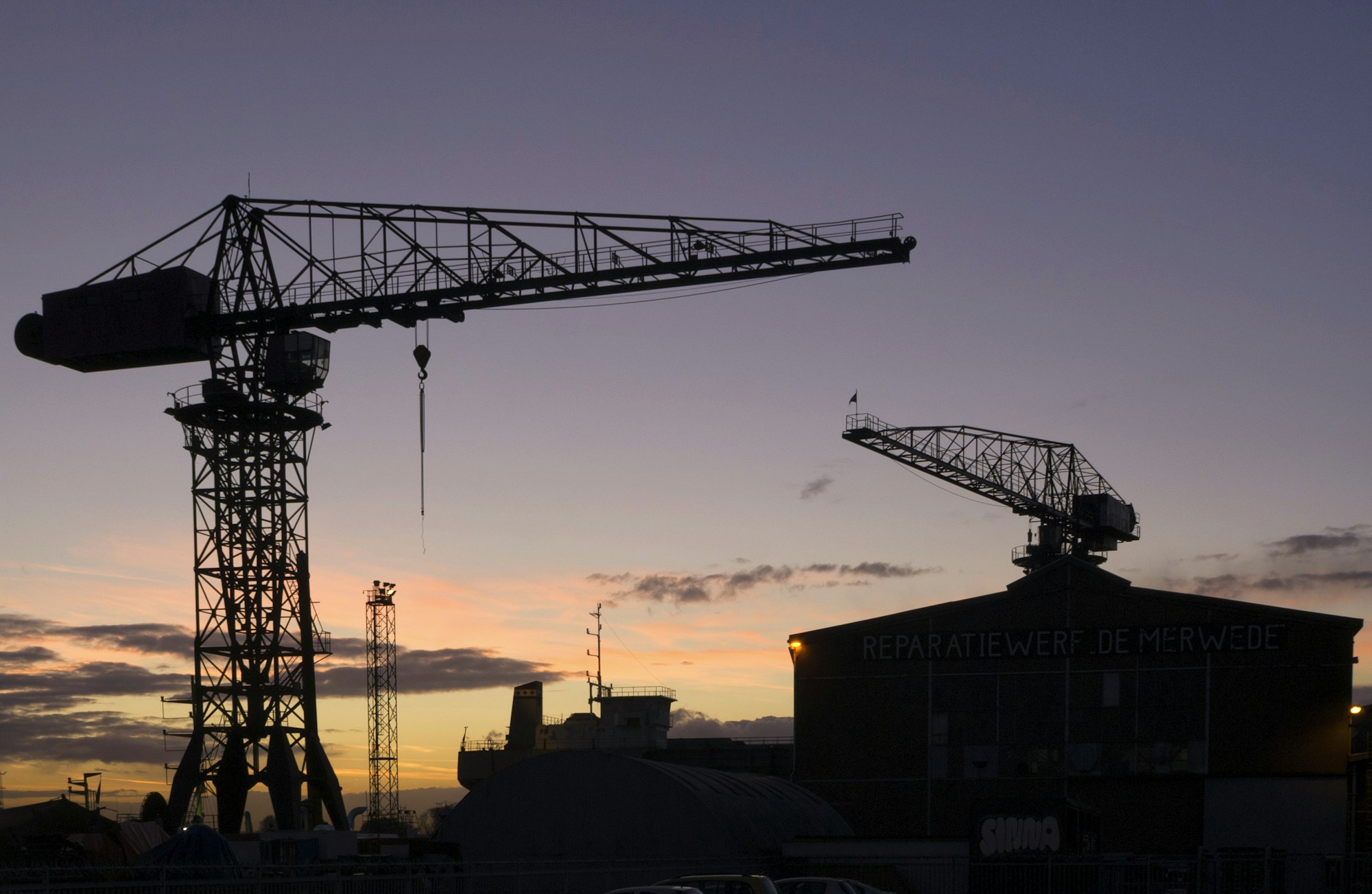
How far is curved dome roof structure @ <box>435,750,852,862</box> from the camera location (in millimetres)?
45125

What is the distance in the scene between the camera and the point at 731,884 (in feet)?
97.7

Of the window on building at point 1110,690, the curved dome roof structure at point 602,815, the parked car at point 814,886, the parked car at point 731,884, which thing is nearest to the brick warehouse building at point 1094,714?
the window on building at point 1110,690

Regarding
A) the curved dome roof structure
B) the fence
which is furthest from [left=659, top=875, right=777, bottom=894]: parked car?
the curved dome roof structure

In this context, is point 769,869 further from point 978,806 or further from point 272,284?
point 272,284

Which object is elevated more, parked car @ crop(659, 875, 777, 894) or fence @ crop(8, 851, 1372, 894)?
parked car @ crop(659, 875, 777, 894)

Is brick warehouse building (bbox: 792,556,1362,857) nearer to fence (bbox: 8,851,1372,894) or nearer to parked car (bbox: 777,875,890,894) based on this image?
fence (bbox: 8,851,1372,894)

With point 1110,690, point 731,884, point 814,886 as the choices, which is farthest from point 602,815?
point 1110,690

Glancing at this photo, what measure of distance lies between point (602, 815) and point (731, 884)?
17.4 metres

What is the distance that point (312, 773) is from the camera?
6328cm

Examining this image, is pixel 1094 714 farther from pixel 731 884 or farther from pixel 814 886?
pixel 731 884

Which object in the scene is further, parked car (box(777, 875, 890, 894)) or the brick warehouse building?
the brick warehouse building

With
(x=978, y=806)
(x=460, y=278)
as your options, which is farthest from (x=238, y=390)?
(x=978, y=806)

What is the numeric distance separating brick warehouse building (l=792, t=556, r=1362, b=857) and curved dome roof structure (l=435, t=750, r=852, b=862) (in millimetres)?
10749

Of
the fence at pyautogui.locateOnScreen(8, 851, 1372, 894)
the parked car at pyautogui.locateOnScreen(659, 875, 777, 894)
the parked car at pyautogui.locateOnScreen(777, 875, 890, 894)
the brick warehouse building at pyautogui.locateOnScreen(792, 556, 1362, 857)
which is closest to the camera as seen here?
the parked car at pyautogui.locateOnScreen(659, 875, 777, 894)
